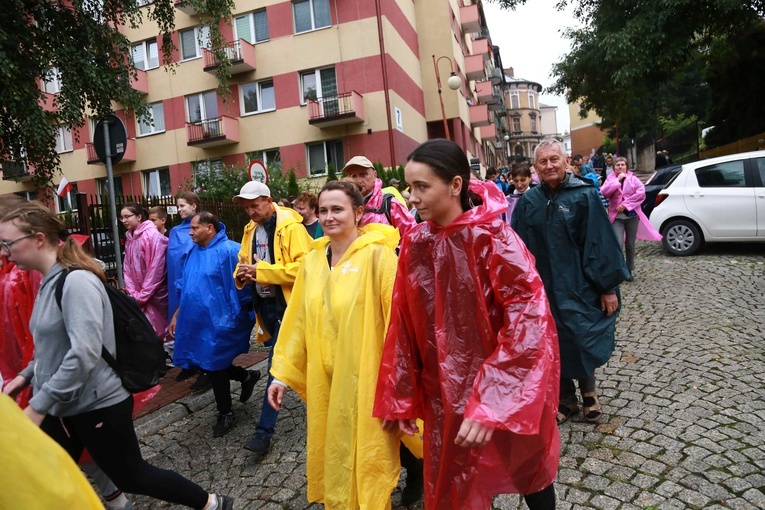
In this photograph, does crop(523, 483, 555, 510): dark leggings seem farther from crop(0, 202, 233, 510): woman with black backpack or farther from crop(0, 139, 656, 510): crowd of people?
crop(0, 202, 233, 510): woman with black backpack

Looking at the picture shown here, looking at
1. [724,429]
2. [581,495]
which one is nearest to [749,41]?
[724,429]

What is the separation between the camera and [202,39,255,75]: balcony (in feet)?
69.4

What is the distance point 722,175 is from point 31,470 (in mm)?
10744

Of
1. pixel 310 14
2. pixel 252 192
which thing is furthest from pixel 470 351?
pixel 310 14

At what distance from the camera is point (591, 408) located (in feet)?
12.6

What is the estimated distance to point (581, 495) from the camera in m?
2.95

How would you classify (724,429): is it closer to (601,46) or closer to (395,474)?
(395,474)

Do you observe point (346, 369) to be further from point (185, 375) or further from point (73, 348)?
point (185, 375)

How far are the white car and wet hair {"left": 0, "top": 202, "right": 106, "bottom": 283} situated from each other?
9.66 m

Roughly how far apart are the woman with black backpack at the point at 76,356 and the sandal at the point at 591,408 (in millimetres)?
2776

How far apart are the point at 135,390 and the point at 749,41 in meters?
19.7

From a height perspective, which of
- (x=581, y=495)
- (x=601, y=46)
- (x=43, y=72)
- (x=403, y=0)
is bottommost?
(x=581, y=495)

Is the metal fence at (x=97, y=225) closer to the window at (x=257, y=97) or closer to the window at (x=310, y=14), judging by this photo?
the window at (x=257, y=97)

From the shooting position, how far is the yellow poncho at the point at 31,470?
90 centimetres
